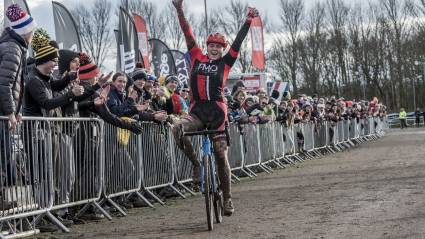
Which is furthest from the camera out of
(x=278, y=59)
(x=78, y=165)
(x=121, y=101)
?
(x=278, y=59)

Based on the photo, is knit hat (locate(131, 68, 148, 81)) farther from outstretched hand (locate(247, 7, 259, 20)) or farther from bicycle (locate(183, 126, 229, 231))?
bicycle (locate(183, 126, 229, 231))

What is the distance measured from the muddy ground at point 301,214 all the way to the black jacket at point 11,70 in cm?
166

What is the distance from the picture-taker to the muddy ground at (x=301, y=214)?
7477 millimetres

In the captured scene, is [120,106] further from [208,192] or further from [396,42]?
[396,42]

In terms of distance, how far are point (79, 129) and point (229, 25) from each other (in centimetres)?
7027

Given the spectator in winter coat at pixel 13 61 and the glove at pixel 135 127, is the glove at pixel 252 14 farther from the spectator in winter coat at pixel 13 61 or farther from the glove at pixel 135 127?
the spectator in winter coat at pixel 13 61

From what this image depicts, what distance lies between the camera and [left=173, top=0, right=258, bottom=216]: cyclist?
8562 mm

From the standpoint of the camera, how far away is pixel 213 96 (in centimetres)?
870

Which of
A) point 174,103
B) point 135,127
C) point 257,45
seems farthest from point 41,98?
point 257,45

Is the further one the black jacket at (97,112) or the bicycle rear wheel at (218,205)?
the black jacket at (97,112)

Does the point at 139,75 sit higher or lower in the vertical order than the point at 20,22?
lower

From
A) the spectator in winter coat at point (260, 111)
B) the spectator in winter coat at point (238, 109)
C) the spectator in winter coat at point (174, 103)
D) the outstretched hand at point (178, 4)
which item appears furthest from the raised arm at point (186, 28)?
the spectator in winter coat at point (260, 111)

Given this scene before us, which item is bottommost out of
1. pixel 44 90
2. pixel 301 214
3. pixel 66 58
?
pixel 301 214

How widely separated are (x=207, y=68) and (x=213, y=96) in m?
0.37
